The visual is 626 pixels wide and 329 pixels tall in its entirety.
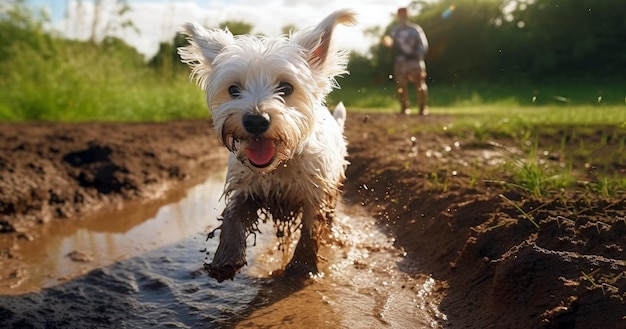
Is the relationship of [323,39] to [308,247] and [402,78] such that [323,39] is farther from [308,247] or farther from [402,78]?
[402,78]

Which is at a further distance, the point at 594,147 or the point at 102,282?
the point at 594,147

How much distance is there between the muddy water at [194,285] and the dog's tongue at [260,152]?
0.98m

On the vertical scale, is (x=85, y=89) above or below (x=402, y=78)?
below

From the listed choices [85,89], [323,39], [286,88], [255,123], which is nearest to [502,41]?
[85,89]

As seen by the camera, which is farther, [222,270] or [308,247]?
[308,247]

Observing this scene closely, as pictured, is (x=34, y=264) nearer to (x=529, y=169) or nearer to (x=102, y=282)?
(x=102, y=282)

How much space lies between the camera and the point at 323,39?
430 cm

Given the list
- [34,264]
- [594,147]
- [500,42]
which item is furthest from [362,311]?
[500,42]

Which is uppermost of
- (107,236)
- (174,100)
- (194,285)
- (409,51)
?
(409,51)

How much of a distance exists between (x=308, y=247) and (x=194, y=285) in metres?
0.89

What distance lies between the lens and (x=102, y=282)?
4375 millimetres

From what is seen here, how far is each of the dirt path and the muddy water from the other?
0.62 feet

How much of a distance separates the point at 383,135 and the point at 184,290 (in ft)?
18.9

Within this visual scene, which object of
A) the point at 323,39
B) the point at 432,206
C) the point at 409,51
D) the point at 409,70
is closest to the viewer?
the point at 323,39
